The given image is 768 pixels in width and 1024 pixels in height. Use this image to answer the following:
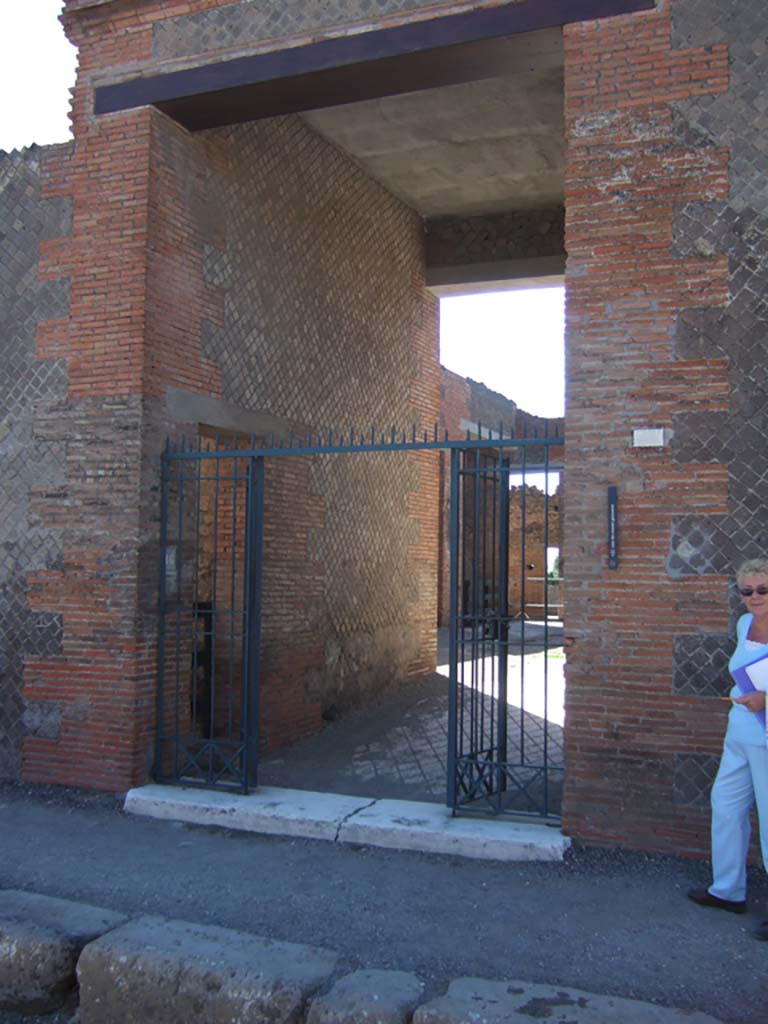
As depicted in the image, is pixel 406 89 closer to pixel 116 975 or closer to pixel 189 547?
pixel 189 547

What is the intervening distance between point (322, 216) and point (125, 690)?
534 cm

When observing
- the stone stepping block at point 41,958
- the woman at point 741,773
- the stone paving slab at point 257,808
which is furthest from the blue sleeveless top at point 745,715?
the stone stepping block at point 41,958

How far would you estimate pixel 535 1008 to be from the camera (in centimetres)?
366

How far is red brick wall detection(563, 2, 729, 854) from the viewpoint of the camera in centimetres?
548

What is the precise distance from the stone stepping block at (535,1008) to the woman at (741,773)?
116 cm

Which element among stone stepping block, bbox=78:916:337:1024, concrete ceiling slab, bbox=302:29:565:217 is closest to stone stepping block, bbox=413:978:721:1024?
stone stepping block, bbox=78:916:337:1024

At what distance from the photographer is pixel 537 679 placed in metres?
13.5

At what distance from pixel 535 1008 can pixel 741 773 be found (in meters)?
1.71

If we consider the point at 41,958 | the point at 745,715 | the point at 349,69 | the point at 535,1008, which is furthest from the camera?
the point at 349,69

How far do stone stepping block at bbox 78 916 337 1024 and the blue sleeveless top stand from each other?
2.24 meters

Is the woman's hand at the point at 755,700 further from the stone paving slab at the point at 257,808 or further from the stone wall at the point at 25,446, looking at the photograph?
the stone wall at the point at 25,446

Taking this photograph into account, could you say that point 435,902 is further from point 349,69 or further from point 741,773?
point 349,69

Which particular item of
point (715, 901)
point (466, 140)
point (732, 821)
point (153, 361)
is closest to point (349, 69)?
point (153, 361)

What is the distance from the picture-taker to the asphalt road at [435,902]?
13.5ft
